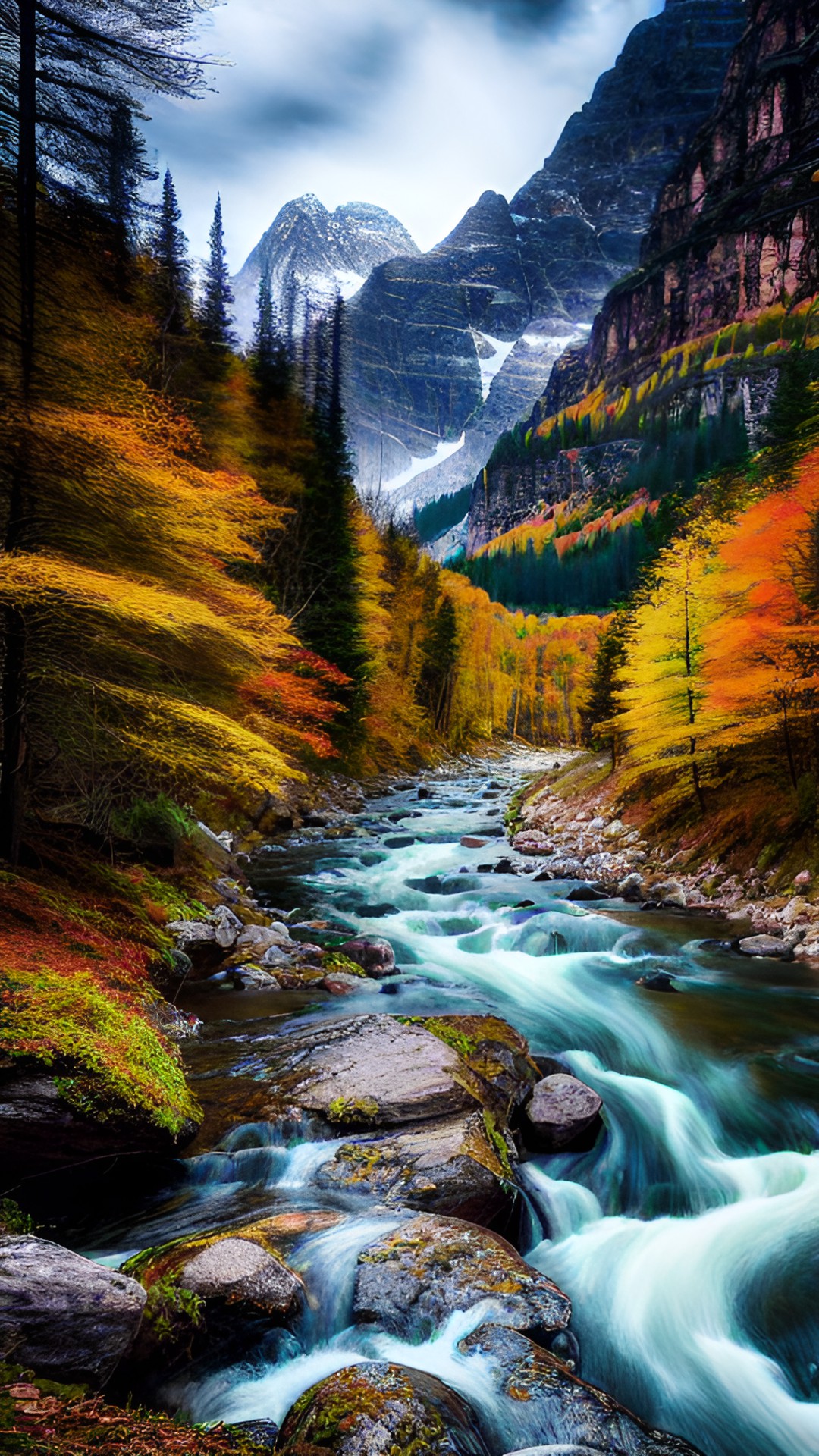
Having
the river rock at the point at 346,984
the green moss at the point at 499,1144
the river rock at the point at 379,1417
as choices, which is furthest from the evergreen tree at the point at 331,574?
the river rock at the point at 379,1417

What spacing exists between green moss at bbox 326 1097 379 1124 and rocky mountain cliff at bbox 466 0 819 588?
98468 mm

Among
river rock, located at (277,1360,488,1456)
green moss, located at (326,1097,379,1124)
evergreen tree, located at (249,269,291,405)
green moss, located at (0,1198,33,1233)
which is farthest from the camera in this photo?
evergreen tree, located at (249,269,291,405)

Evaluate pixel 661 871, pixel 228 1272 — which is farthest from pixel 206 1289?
pixel 661 871

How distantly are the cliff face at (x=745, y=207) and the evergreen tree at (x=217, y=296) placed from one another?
111m

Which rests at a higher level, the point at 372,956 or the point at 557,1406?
the point at 557,1406

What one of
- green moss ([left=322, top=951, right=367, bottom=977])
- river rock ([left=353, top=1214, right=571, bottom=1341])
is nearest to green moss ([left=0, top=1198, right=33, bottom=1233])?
river rock ([left=353, top=1214, right=571, bottom=1341])

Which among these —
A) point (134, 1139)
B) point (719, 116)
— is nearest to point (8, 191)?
point (134, 1139)

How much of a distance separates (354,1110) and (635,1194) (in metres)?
2.79

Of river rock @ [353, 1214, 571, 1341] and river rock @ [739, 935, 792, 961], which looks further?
river rock @ [739, 935, 792, 961]

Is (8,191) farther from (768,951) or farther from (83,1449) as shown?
(768,951)

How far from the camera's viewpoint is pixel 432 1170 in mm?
4441

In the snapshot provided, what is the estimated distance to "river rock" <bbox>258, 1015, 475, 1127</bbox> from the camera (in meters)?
5.00

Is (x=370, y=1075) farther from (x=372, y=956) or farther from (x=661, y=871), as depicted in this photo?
(x=661, y=871)

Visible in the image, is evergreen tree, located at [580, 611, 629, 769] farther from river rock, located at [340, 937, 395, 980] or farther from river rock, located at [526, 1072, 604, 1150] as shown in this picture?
river rock, located at [526, 1072, 604, 1150]
